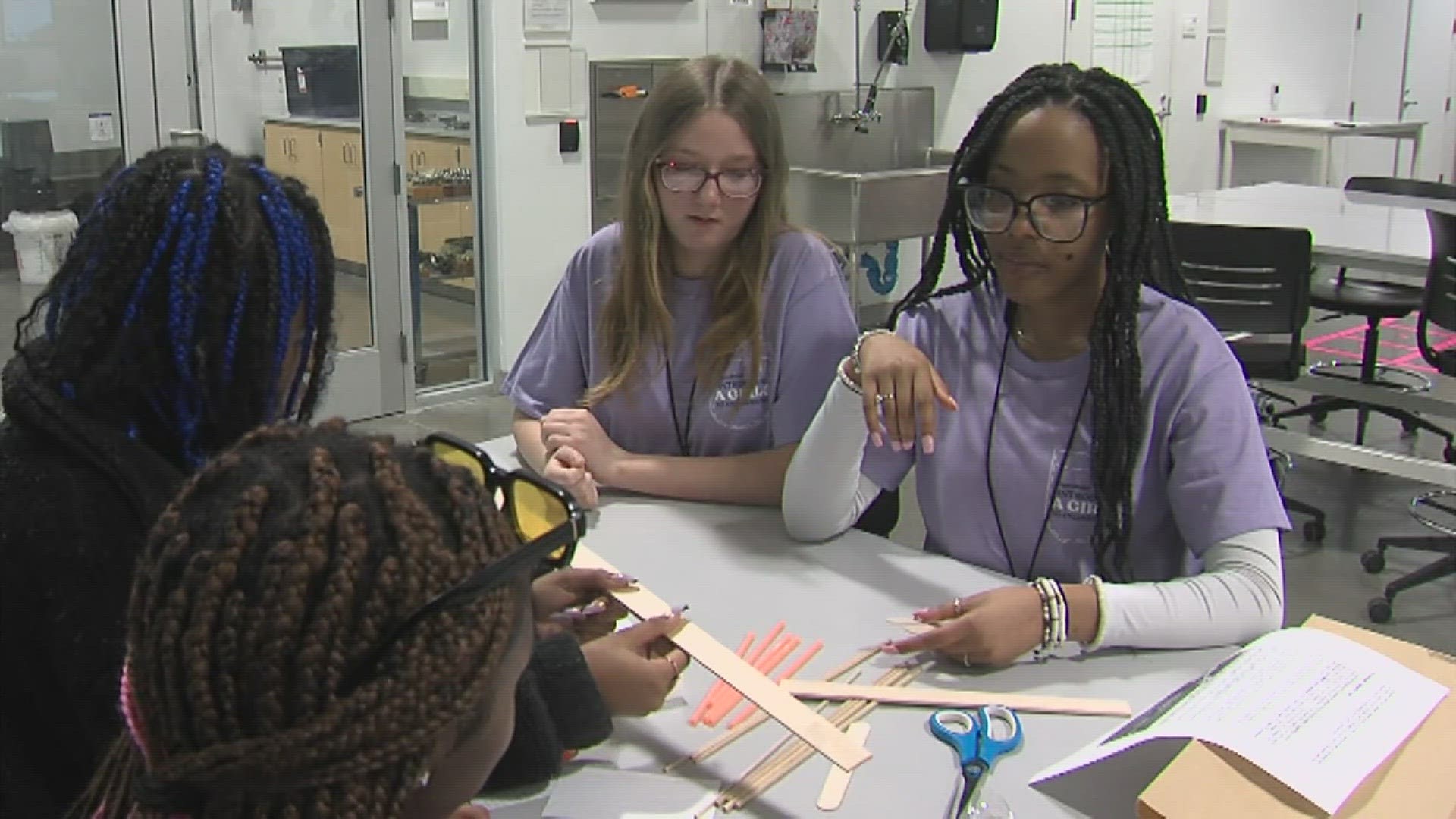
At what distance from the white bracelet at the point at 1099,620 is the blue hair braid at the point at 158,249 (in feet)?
3.16

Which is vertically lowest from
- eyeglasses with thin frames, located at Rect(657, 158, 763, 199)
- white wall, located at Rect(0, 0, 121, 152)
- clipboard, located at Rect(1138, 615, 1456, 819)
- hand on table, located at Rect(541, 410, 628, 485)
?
clipboard, located at Rect(1138, 615, 1456, 819)

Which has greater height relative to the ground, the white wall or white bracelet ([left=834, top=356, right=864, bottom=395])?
the white wall

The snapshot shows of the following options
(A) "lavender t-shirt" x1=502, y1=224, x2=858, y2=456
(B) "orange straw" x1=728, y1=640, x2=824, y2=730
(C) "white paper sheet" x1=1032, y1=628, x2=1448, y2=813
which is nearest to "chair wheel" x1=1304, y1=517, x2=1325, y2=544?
(A) "lavender t-shirt" x1=502, y1=224, x2=858, y2=456

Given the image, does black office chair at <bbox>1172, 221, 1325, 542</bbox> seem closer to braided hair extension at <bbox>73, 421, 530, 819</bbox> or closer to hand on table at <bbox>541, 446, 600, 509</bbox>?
hand on table at <bbox>541, 446, 600, 509</bbox>

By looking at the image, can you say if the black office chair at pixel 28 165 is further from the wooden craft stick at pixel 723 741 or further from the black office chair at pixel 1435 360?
the black office chair at pixel 1435 360

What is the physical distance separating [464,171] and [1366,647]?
396 cm

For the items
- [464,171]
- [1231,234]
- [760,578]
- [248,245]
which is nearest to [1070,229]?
[760,578]

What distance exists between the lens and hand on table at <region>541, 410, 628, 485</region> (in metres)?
1.86

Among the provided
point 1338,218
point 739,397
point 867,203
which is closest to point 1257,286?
point 1338,218

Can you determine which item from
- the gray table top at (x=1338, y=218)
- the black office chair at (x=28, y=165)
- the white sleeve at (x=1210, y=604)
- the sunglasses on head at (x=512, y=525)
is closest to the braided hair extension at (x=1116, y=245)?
the white sleeve at (x=1210, y=604)

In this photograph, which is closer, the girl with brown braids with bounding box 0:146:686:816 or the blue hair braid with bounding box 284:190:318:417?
the girl with brown braids with bounding box 0:146:686:816

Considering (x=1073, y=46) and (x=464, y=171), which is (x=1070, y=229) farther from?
(x=1073, y=46)

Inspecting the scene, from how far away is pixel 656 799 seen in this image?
3.62 ft

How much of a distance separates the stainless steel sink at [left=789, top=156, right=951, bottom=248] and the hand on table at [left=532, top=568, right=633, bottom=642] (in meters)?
3.62
